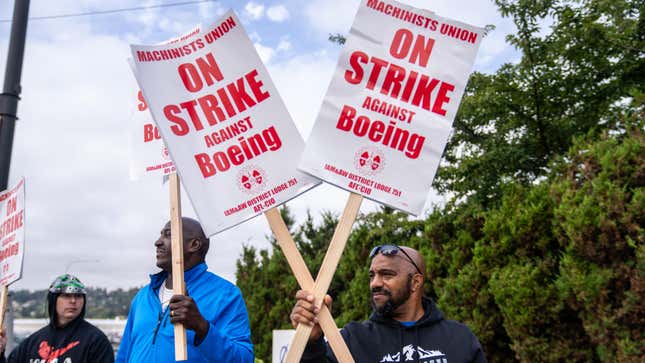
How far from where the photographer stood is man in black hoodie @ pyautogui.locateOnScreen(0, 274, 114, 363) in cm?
439

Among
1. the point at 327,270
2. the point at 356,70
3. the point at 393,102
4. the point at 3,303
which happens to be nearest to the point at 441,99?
the point at 393,102

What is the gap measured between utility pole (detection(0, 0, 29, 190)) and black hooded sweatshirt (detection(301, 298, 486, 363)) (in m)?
4.74

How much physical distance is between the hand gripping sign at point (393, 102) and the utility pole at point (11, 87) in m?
4.76

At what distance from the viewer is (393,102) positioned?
2775 millimetres

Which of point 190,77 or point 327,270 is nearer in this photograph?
point 327,270

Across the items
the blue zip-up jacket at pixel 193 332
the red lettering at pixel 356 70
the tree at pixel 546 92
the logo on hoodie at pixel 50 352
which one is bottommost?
the logo on hoodie at pixel 50 352

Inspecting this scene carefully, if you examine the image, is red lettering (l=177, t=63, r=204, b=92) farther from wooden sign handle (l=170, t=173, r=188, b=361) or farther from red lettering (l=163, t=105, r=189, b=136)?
wooden sign handle (l=170, t=173, r=188, b=361)

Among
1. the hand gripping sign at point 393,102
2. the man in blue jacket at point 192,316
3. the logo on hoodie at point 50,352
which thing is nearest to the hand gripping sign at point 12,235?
the logo on hoodie at point 50,352

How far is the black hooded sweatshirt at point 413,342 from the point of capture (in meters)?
2.89

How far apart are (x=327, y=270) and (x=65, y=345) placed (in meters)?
2.80

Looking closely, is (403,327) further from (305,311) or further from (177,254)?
(177,254)

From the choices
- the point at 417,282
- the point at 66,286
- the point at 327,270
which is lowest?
the point at 66,286

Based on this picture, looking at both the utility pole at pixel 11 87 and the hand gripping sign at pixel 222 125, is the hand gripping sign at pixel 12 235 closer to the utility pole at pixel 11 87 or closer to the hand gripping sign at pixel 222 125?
the utility pole at pixel 11 87

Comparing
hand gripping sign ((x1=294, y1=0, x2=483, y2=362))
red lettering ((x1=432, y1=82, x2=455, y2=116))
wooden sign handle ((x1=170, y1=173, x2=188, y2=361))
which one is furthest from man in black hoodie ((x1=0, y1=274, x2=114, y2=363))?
red lettering ((x1=432, y1=82, x2=455, y2=116))
